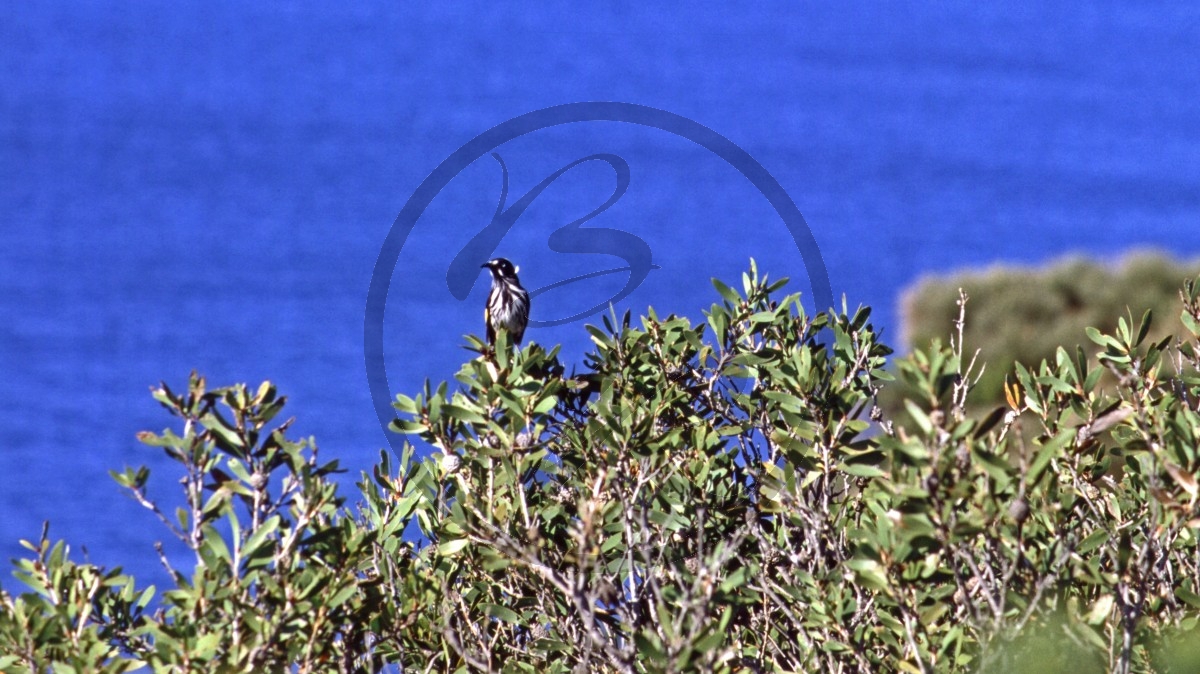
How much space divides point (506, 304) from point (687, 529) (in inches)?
106

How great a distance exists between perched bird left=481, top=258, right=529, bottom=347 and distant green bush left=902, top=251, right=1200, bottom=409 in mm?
10016

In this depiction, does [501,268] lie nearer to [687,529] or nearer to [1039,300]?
[687,529]

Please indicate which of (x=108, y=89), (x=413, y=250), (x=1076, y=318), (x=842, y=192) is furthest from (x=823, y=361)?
(x=108, y=89)

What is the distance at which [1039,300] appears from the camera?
16.7 meters

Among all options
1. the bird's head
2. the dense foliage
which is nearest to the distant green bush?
the bird's head

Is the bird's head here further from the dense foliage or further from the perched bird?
the dense foliage

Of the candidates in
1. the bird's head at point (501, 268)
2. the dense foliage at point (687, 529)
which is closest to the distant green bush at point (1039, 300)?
the bird's head at point (501, 268)

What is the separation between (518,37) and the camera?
51344mm

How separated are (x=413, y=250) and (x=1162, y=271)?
47.2ft

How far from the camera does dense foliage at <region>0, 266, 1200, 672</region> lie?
95.7 inches

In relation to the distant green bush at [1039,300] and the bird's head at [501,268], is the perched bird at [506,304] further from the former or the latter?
the distant green bush at [1039,300]

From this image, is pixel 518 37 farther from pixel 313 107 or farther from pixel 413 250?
pixel 413 250

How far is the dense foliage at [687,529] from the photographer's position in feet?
7.97

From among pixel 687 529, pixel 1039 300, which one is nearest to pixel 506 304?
pixel 687 529
